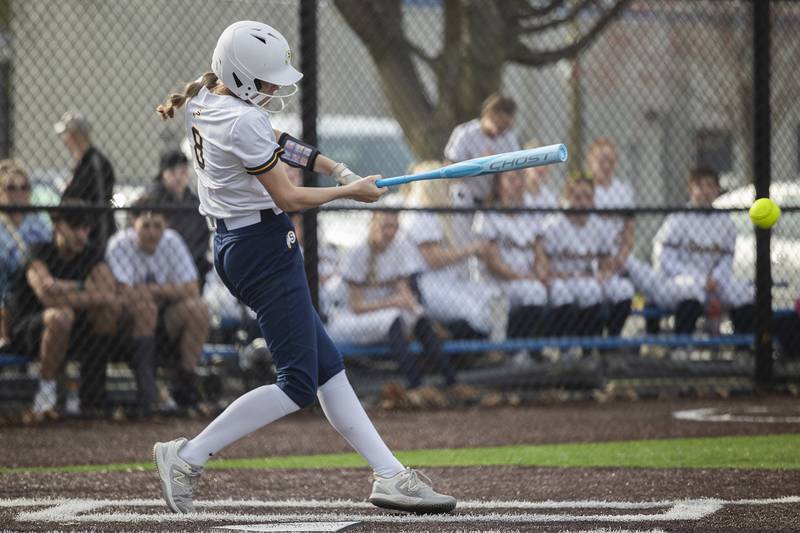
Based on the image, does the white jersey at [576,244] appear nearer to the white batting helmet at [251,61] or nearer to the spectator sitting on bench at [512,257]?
the spectator sitting on bench at [512,257]

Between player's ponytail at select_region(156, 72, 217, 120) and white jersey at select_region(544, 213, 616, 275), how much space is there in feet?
16.8

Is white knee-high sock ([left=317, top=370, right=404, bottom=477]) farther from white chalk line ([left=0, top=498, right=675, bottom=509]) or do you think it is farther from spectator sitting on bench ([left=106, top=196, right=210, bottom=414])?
spectator sitting on bench ([left=106, top=196, right=210, bottom=414])

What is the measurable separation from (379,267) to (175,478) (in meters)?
4.64

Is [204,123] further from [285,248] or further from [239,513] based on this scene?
[239,513]

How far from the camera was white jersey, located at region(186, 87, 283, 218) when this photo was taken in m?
4.65

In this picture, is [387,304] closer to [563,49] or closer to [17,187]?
[17,187]

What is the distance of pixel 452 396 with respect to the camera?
9203mm

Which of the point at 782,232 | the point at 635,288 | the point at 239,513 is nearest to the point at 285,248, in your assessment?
the point at 239,513

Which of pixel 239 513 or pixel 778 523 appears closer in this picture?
pixel 778 523

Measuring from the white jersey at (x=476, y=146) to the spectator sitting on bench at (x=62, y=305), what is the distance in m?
2.74

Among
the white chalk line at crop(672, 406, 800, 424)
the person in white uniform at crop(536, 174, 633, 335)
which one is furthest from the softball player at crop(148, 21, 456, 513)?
the person in white uniform at crop(536, 174, 633, 335)

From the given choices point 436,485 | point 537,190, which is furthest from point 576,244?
point 436,485

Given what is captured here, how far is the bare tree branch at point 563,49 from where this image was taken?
1091 cm

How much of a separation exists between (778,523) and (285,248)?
2.04m
